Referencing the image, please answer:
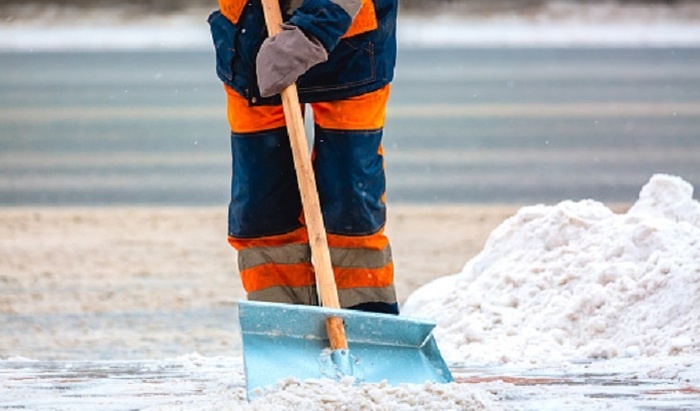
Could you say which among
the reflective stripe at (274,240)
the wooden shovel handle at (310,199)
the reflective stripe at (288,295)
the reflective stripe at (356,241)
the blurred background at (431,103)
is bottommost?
the blurred background at (431,103)

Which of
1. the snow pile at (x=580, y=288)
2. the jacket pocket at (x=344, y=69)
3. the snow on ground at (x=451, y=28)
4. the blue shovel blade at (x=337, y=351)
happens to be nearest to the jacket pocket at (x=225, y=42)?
the jacket pocket at (x=344, y=69)

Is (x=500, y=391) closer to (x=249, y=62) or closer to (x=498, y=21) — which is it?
(x=249, y=62)

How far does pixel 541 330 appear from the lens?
188 inches

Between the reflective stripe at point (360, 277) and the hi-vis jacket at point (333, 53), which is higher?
the hi-vis jacket at point (333, 53)

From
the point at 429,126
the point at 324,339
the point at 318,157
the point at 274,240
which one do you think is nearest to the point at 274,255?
the point at 274,240

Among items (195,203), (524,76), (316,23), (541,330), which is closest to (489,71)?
(524,76)

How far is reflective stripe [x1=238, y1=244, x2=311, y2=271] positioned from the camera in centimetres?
421

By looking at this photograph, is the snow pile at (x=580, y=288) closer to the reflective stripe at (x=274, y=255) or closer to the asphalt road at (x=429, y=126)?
the reflective stripe at (x=274, y=255)

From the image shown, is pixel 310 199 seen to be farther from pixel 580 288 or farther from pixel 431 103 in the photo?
pixel 431 103

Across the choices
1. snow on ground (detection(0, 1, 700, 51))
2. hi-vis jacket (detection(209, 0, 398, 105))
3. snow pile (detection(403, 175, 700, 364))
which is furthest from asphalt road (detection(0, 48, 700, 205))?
hi-vis jacket (detection(209, 0, 398, 105))

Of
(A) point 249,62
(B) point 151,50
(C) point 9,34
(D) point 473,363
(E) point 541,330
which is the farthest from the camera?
(C) point 9,34

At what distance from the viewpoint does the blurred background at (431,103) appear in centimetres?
874

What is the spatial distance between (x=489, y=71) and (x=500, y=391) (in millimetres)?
10258

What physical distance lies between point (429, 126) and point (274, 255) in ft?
21.6
